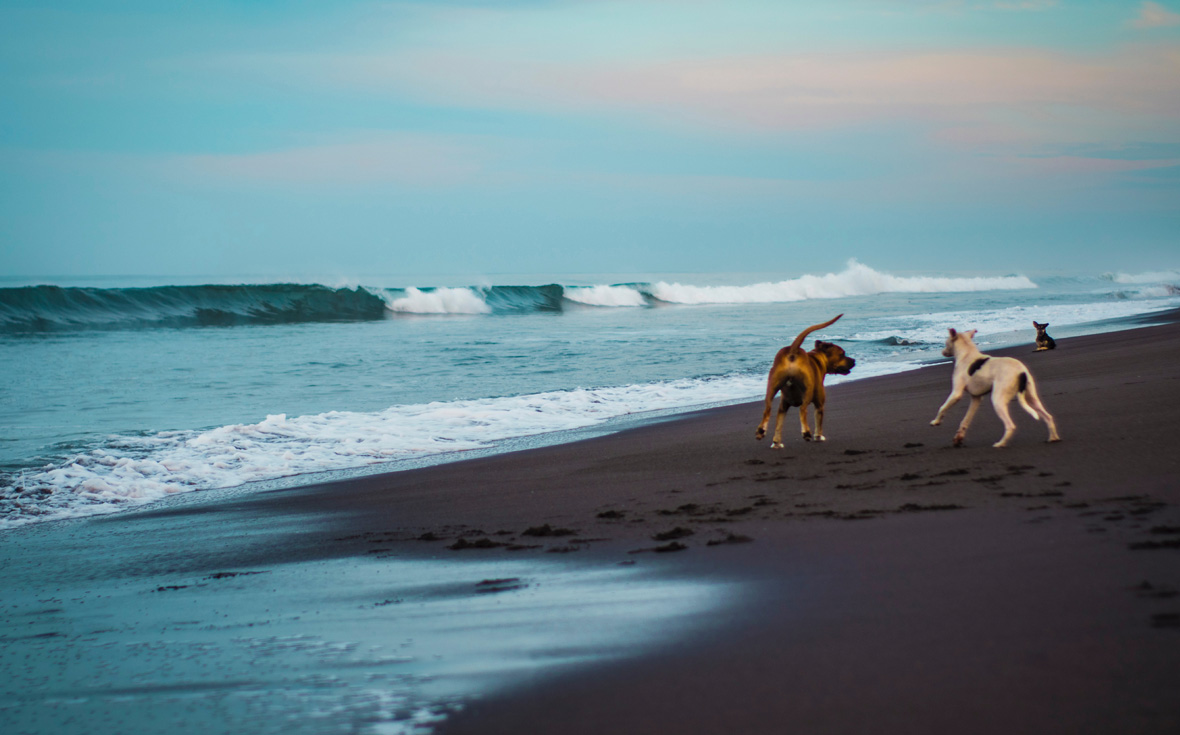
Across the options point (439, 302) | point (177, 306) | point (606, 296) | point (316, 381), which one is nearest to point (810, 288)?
point (606, 296)

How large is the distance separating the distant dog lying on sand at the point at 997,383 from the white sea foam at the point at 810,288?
50.0 metres

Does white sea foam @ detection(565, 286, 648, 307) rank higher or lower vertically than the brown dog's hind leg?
higher

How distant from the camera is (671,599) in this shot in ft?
10.9

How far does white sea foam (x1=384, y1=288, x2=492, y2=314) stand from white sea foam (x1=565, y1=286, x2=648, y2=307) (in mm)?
6437

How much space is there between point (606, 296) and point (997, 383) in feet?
157

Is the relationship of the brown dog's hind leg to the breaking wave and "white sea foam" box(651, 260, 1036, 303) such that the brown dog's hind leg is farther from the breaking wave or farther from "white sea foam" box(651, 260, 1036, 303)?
"white sea foam" box(651, 260, 1036, 303)

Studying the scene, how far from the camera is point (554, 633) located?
10.00 ft

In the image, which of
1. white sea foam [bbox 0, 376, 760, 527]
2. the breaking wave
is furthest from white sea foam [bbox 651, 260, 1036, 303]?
white sea foam [bbox 0, 376, 760, 527]

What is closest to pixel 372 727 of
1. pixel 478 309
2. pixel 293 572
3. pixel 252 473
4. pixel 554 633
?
pixel 554 633

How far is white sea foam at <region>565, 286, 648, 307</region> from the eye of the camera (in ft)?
171

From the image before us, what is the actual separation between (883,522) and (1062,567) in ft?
3.56

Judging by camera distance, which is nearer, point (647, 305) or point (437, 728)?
point (437, 728)

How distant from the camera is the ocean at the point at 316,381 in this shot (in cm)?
830

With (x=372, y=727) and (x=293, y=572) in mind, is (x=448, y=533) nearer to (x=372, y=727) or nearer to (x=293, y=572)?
(x=293, y=572)
